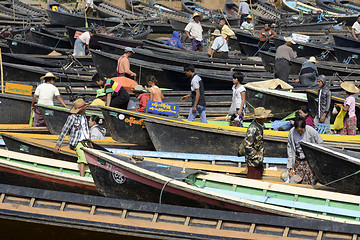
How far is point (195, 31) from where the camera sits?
1889 centimetres

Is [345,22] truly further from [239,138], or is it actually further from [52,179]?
[52,179]

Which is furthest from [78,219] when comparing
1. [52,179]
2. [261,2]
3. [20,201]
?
[261,2]

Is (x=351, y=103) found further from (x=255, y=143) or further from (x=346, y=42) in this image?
(x=346, y=42)

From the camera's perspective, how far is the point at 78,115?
9.19 meters

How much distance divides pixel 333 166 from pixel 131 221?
10.3ft

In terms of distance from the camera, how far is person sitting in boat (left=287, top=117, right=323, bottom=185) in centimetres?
877

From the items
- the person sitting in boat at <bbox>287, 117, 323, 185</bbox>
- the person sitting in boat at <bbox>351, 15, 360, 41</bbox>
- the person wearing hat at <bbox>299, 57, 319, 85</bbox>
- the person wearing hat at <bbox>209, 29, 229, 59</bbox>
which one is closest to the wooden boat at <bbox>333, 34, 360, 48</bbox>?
the person sitting in boat at <bbox>351, 15, 360, 41</bbox>

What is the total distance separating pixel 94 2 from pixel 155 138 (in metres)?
23.0

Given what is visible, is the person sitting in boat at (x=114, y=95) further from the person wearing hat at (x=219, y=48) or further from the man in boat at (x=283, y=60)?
the person wearing hat at (x=219, y=48)

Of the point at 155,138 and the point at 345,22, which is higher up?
the point at 345,22

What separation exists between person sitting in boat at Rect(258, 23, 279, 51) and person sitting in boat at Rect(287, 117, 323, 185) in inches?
456

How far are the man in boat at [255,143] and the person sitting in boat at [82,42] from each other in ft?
37.1

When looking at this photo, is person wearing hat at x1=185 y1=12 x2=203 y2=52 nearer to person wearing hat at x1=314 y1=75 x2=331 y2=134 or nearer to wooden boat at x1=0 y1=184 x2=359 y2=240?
person wearing hat at x1=314 y1=75 x2=331 y2=134

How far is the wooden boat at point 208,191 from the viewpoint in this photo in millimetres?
7770
